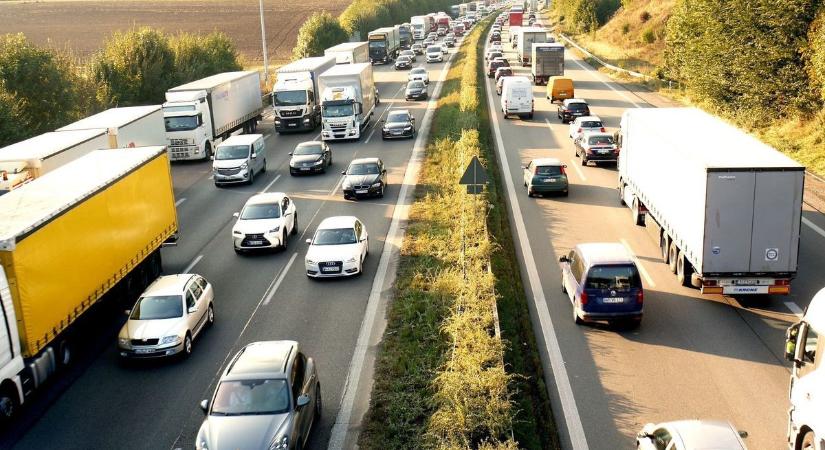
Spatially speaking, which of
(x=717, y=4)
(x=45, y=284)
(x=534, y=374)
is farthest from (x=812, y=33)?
(x=45, y=284)

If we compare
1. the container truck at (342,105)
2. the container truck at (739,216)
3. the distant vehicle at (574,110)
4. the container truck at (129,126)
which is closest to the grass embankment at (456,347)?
the container truck at (739,216)

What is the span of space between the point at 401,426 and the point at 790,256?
9399 millimetres

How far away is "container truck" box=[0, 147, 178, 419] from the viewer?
50.6 feet

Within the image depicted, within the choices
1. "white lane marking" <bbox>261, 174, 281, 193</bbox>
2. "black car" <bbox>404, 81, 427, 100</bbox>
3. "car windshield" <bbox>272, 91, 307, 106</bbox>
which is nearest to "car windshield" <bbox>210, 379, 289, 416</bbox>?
"white lane marking" <bbox>261, 174, 281, 193</bbox>

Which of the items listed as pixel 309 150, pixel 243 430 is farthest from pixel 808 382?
pixel 309 150

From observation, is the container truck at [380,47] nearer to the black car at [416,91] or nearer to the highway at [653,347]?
the black car at [416,91]

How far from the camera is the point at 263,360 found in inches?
559

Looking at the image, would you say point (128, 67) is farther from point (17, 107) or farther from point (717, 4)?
point (717, 4)

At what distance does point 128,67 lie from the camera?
5069 cm

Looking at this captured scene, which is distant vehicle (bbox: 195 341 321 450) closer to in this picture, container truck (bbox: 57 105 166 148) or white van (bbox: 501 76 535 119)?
container truck (bbox: 57 105 166 148)

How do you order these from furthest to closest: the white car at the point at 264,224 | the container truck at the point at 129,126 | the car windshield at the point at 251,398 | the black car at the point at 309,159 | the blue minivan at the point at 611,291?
the black car at the point at 309,159 < the container truck at the point at 129,126 < the white car at the point at 264,224 < the blue minivan at the point at 611,291 < the car windshield at the point at 251,398

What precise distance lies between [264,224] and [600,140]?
1590 centimetres

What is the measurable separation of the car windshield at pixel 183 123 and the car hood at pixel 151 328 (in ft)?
76.9

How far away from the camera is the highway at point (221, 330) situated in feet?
49.3
